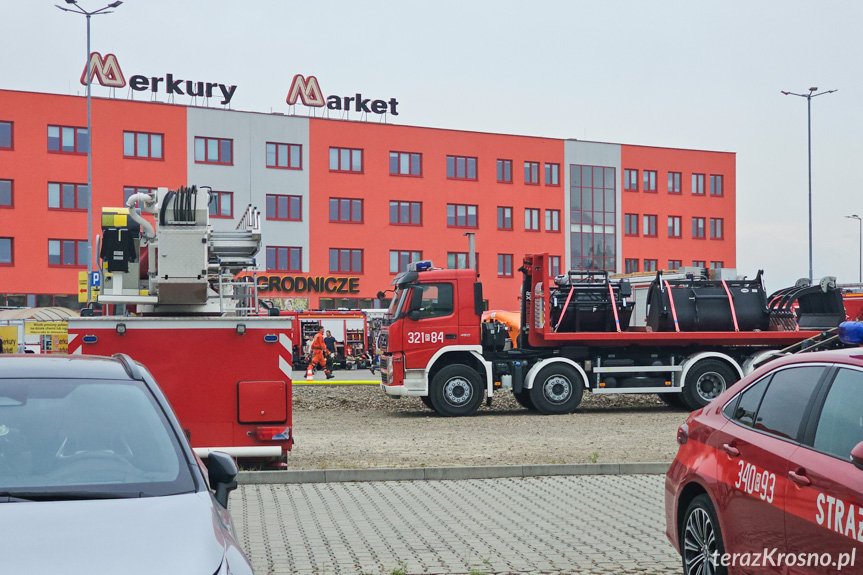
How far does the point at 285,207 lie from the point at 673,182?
2821cm

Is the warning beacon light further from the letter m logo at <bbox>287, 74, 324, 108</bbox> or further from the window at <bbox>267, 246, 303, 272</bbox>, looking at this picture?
the letter m logo at <bbox>287, 74, 324, 108</bbox>

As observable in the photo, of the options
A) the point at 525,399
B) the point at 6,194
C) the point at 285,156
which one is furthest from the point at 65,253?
the point at 525,399

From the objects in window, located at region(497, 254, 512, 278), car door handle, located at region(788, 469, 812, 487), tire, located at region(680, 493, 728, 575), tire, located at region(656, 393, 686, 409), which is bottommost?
tire, located at region(656, 393, 686, 409)

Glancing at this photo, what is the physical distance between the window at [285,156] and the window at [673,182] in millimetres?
26824

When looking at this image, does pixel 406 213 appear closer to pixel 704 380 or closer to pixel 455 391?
pixel 704 380

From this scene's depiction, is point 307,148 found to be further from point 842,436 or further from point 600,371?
point 842,436

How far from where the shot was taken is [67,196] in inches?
2183

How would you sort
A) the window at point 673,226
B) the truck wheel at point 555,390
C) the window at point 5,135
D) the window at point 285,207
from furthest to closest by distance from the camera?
the window at point 673,226 < the window at point 285,207 < the window at point 5,135 < the truck wheel at point 555,390

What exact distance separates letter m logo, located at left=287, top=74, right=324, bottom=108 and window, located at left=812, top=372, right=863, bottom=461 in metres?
59.2

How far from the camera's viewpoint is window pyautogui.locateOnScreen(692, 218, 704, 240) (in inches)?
2805

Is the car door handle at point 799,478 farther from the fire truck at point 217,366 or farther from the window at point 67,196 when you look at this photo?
the window at point 67,196

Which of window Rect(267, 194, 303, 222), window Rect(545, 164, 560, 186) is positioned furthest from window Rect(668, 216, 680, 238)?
window Rect(267, 194, 303, 222)

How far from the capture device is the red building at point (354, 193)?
5478cm

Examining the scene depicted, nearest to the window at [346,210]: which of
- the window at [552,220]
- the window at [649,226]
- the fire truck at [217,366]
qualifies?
the window at [552,220]
